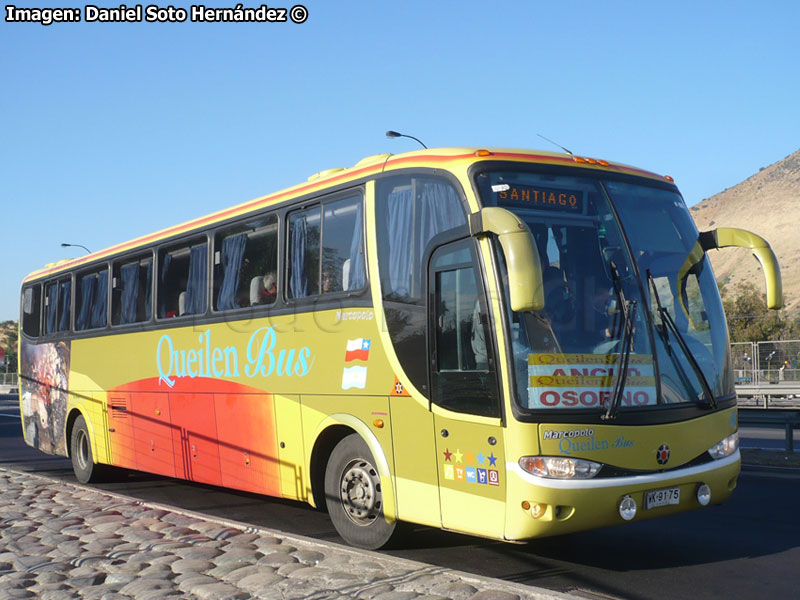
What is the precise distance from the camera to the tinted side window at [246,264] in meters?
10.5

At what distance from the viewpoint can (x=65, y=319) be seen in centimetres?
1636

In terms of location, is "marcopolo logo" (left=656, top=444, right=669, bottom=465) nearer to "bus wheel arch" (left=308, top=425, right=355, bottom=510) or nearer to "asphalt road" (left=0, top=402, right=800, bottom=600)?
"asphalt road" (left=0, top=402, right=800, bottom=600)

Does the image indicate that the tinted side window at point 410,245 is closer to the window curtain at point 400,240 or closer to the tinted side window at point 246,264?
the window curtain at point 400,240

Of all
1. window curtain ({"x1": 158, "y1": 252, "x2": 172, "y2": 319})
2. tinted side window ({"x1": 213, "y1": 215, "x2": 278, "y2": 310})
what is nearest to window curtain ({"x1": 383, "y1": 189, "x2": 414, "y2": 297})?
tinted side window ({"x1": 213, "y1": 215, "x2": 278, "y2": 310})

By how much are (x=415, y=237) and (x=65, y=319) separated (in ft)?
33.3

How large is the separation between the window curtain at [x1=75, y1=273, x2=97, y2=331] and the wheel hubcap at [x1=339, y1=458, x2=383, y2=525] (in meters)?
7.93

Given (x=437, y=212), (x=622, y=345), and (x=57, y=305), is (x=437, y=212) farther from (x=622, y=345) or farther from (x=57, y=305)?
(x=57, y=305)

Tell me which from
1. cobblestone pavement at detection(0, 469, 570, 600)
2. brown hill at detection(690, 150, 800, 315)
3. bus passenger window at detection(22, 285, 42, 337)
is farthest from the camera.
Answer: brown hill at detection(690, 150, 800, 315)

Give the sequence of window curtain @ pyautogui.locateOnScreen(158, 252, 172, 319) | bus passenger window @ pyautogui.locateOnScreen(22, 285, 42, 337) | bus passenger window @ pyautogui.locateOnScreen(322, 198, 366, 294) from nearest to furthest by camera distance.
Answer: bus passenger window @ pyautogui.locateOnScreen(322, 198, 366, 294) → window curtain @ pyautogui.locateOnScreen(158, 252, 172, 319) → bus passenger window @ pyautogui.locateOnScreen(22, 285, 42, 337)

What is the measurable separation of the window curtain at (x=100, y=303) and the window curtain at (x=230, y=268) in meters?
4.14

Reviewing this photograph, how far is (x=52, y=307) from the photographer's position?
17062mm

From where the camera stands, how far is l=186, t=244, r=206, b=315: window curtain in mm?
11867

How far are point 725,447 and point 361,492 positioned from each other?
3.28 meters

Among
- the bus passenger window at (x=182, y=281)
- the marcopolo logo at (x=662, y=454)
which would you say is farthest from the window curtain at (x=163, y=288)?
the marcopolo logo at (x=662, y=454)
